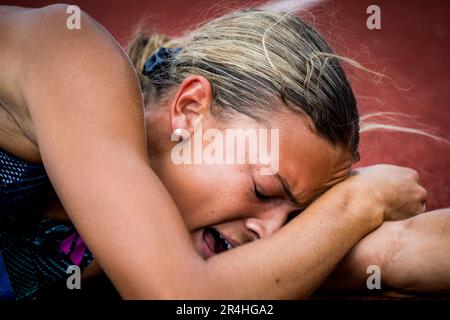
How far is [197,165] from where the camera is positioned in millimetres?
975

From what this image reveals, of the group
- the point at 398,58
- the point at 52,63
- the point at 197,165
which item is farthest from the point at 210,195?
the point at 398,58

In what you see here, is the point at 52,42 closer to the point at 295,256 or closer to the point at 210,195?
the point at 210,195

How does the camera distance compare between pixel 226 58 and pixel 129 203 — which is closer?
pixel 129 203

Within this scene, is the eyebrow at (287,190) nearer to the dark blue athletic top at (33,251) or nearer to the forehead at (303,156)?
the forehead at (303,156)

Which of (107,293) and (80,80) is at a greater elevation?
(80,80)

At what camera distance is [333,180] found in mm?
1084

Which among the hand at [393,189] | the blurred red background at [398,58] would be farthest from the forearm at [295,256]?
the blurred red background at [398,58]

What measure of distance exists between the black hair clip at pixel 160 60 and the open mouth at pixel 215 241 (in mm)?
373

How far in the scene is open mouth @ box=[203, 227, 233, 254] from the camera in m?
1.03

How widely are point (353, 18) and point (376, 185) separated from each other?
982 mm

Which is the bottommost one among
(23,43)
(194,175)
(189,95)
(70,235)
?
(70,235)

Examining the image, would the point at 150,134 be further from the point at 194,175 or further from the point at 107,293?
the point at 107,293

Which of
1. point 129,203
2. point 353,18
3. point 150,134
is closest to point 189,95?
point 150,134

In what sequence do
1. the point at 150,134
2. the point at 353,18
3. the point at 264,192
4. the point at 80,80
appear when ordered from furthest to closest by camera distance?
the point at 353,18 → the point at 150,134 → the point at 264,192 → the point at 80,80
